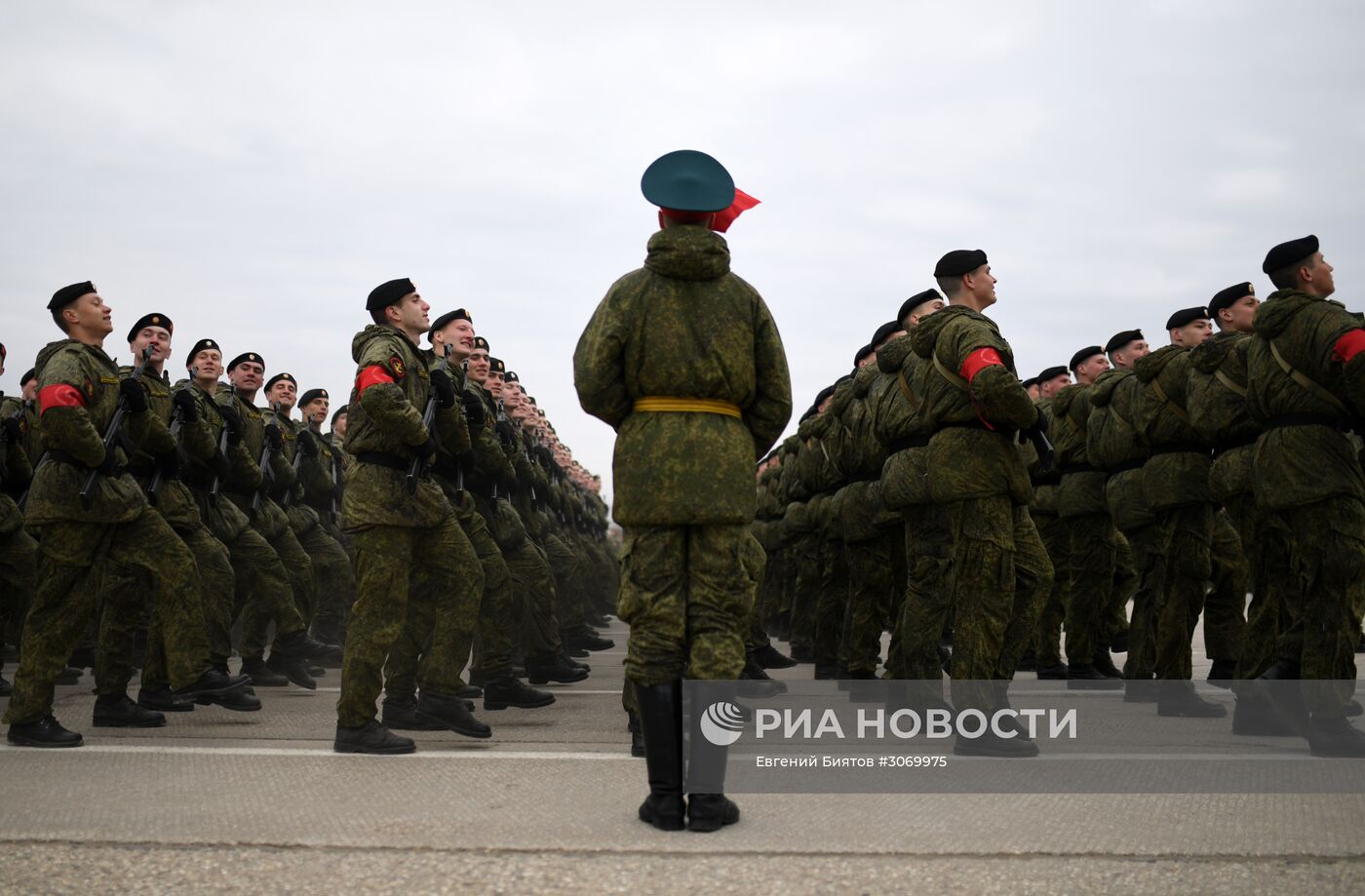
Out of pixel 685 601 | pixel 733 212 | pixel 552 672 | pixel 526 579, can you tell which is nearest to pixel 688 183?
pixel 733 212

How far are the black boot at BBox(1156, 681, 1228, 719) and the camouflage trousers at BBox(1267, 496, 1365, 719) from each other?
56.4 inches

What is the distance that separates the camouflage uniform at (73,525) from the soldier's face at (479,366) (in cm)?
217

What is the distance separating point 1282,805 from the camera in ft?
13.3

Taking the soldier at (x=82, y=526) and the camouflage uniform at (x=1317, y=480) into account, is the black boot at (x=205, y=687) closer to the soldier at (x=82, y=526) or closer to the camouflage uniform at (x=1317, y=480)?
the soldier at (x=82, y=526)

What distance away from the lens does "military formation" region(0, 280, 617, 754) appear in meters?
5.68

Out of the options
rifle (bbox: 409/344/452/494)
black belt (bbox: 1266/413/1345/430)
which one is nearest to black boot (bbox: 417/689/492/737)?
rifle (bbox: 409/344/452/494)

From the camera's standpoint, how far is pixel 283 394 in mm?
10617

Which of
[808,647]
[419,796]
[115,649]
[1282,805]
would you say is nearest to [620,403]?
[419,796]

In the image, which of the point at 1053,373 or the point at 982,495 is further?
the point at 1053,373

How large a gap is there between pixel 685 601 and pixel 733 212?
1.56 metres

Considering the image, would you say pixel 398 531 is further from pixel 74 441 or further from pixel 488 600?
pixel 488 600

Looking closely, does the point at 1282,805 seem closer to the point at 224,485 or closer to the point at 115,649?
the point at 115,649

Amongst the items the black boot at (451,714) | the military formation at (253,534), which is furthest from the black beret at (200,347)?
the black boot at (451,714)

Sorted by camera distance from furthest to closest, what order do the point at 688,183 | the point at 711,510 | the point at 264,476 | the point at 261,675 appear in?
1. the point at 264,476
2. the point at 261,675
3. the point at 688,183
4. the point at 711,510
